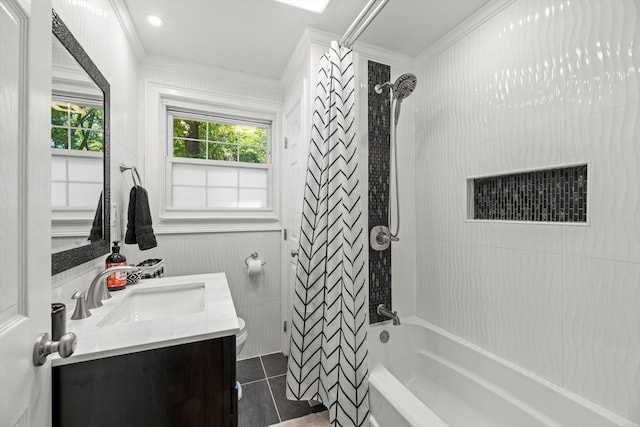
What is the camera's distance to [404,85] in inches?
63.7

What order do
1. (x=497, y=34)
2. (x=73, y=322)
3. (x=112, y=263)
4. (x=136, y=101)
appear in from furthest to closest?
(x=136, y=101)
(x=497, y=34)
(x=112, y=263)
(x=73, y=322)

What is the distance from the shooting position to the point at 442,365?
5.47ft

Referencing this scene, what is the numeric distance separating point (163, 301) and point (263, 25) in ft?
5.63

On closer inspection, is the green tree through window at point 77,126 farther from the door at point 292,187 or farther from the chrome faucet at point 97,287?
the door at point 292,187

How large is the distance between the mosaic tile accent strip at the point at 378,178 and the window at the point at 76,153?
150cm

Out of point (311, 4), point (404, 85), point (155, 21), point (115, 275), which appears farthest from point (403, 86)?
point (115, 275)

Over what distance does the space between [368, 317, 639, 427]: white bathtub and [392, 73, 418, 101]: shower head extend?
152cm

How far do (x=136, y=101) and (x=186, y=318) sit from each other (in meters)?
1.66

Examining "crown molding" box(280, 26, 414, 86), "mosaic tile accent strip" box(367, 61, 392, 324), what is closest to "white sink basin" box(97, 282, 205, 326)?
"mosaic tile accent strip" box(367, 61, 392, 324)

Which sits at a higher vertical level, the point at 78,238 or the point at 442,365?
the point at 78,238

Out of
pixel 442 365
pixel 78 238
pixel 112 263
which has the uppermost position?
pixel 78 238

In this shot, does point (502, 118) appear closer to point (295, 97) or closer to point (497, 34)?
point (497, 34)

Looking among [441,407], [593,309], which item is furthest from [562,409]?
[441,407]

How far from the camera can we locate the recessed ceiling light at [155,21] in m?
1.59
